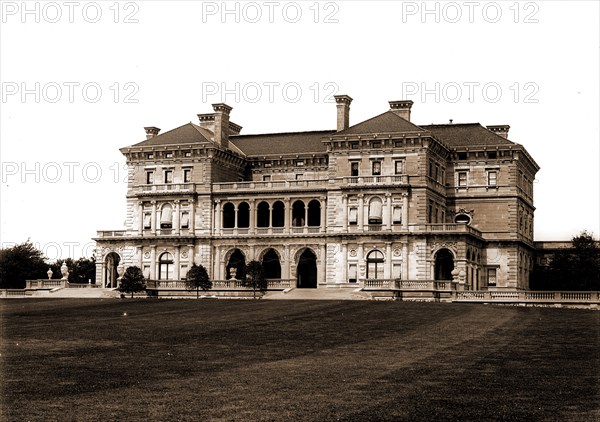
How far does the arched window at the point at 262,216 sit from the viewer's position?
86287mm

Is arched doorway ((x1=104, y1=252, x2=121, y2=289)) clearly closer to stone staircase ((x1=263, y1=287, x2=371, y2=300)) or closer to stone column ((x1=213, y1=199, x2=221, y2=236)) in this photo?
stone column ((x1=213, y1=199, x2=221, y2=236))

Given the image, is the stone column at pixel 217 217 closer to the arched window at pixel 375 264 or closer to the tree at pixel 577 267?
the arched window at pixel 375 264

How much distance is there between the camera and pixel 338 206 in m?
80.2

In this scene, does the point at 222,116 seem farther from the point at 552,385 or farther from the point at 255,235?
the point at 552,385

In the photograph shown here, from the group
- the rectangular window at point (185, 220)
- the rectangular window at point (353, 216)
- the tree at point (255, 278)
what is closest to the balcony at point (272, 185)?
the rectangular window at point (185, 220)

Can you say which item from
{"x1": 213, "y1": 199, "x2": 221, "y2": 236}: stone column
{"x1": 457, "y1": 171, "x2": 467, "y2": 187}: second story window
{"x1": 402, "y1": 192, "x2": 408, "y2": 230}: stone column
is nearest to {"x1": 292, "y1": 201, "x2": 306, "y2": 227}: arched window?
{"x1": 213, "y1": 199, "x2": 221, "y2": 236}: stone column

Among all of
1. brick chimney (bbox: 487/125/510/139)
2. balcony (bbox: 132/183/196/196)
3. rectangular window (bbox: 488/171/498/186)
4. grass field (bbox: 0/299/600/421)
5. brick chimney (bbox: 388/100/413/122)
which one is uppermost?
brick chimney (bbox: 388/100/413/122)

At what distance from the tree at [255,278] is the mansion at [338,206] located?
281cm

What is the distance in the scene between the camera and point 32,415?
1895 cm

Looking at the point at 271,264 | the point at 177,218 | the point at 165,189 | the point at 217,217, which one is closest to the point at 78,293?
the point at 177,218

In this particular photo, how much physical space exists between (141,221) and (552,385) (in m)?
64.9

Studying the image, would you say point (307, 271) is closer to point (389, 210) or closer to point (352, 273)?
point (352, 273)

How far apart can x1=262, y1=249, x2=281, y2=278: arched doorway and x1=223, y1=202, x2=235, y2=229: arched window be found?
4.45 m

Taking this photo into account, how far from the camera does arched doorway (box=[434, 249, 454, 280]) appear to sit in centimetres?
7906
